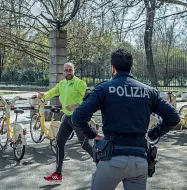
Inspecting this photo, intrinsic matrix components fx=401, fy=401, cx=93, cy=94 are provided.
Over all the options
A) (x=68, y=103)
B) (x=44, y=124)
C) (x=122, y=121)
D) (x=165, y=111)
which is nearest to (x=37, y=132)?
(x=44, y=124)

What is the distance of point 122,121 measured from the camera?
2871mm

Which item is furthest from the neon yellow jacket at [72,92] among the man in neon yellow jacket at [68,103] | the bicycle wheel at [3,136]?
the bicycle wheel at [3,136]

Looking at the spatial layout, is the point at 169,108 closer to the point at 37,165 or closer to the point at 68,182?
the point at 68,182

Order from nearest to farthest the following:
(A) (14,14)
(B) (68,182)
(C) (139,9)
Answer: (B) (68,182) → (C) (139,9) → (A) (14,14)

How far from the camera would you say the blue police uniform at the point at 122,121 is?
284 cm

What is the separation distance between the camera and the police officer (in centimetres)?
284

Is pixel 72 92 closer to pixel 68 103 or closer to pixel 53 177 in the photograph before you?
pixel 68 103

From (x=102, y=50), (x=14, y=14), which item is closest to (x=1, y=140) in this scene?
(x=14, y=14)

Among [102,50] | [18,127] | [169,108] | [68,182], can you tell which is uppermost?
[102,50]

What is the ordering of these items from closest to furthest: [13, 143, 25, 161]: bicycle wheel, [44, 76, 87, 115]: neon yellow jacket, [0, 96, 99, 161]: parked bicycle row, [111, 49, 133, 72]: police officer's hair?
[111, 49, 133, 72]: police officer's hair → [44, 76, 87, 115]: neon yellow jacket → [13, 143, 25, 161]: bicycle wheel → [0, 96, 99, 161]: parked bicycle row

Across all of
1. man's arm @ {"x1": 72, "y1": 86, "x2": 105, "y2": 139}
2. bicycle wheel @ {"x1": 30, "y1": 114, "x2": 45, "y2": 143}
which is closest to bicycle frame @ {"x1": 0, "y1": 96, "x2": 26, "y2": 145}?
bicycle wheel @ {"x1": 30, "y1": 114, "x2": 45, "y2": 143}

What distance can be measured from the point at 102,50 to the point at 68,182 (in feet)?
47.2

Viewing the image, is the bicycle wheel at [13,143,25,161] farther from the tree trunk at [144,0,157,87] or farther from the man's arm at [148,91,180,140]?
the tree trunk at [144,0,157,87]

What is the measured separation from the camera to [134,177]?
2887 millimetres
